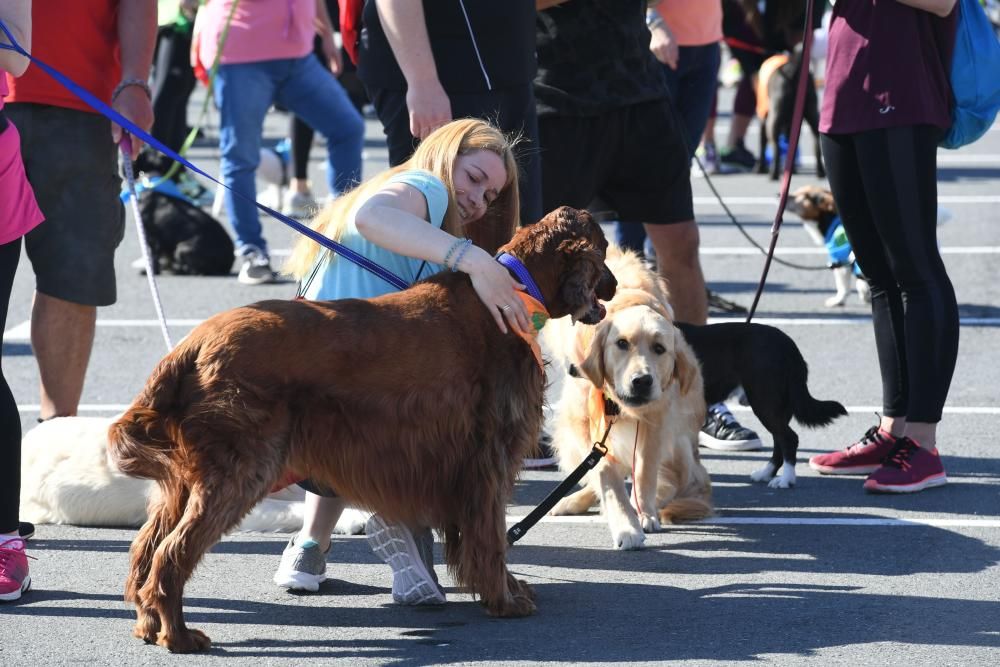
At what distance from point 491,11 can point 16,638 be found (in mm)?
2442

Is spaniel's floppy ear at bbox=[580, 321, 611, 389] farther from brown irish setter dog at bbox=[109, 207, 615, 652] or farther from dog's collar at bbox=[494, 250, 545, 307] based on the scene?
dog's collar at bbox=[494, 250, 545, 307]

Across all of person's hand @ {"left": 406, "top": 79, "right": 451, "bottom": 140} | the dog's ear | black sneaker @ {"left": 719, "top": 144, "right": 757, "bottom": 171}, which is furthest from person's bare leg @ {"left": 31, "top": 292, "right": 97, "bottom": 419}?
black sneaker @ {"left": 719, "top": 144, "right": 757, "bottom": 171}

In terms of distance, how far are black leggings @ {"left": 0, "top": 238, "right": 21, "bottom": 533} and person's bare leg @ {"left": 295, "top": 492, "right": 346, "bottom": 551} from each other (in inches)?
30.9

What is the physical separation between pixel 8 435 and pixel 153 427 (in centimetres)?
78

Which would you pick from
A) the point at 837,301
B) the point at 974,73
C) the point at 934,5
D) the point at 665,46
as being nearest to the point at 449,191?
the point at 934,5

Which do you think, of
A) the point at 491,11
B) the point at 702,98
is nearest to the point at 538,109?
the point at 491,11

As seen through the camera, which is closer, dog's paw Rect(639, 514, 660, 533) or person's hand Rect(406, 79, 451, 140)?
person's hand Rect(406, 79, 451, 140)

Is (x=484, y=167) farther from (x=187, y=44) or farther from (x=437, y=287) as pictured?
(x=187, y=44)

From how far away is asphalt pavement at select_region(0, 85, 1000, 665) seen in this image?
11.6ft

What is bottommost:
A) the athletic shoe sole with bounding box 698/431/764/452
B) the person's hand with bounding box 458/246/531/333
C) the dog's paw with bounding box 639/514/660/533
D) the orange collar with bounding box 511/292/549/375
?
the athletic shoe sole with bounding box 698/431/764/452

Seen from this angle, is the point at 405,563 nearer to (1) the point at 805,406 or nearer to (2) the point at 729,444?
(1) the point at 805,406

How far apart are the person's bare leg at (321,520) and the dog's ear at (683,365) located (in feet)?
4.04

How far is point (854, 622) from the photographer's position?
12.2 feet

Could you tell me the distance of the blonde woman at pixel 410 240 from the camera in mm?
3697
